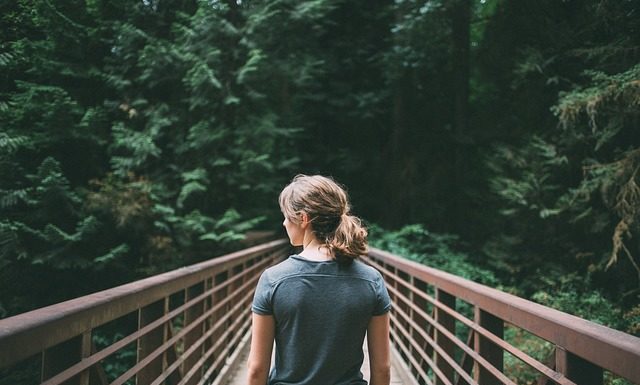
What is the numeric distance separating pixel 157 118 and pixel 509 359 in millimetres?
10753

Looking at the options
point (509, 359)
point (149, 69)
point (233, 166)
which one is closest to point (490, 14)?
point (233, 166)

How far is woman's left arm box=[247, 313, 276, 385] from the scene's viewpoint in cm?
204

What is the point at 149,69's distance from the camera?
13906 mm

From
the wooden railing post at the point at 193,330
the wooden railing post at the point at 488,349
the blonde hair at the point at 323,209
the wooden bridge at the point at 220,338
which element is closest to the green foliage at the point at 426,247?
the wooden bridge at the point at 220,338

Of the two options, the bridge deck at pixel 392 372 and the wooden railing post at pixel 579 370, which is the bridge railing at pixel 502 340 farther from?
the bridge deck at pixel 392 372

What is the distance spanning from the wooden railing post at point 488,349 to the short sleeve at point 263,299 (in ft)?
5.55

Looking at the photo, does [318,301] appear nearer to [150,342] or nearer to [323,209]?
[323,209]

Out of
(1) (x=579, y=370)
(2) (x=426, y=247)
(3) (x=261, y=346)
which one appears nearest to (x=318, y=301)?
(3) (x=261, y=346)

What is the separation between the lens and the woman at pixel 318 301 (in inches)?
78.7

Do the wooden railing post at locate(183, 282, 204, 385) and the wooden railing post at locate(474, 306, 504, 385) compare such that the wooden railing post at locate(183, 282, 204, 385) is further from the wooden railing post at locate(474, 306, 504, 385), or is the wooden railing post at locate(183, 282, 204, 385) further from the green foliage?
the green foliage

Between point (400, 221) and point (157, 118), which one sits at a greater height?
point (157, 118)

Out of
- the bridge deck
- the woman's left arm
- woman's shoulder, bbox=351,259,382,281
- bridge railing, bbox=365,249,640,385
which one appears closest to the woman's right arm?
woman's shoulder, bbox=351,259,382,281

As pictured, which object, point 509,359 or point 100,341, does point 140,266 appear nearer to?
point 100,341

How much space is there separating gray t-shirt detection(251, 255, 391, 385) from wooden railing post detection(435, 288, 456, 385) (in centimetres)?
240
